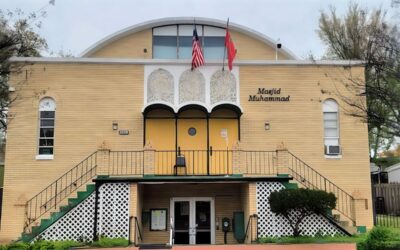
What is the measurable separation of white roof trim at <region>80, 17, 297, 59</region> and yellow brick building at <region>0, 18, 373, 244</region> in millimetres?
3502

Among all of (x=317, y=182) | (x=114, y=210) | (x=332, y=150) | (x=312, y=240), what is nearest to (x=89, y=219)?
(x=114, y=210)

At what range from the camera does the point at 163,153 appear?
20.0 metres

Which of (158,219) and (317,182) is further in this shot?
(317,182)

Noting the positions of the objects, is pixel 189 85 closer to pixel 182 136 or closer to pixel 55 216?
pixel 182 136

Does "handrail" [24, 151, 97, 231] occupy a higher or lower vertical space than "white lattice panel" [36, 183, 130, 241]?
higher

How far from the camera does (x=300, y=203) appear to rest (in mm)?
16312

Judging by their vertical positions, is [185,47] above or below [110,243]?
above

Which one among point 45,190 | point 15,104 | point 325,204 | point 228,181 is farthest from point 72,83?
point 325,204

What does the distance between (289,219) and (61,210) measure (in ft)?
25.9

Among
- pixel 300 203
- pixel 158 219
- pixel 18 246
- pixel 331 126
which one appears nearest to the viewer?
pixel 18 246

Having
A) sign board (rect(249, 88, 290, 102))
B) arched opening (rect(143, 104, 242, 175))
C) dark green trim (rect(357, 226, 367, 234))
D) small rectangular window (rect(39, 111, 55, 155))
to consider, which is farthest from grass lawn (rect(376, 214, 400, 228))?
small rectangular window (rect(39, 111, 55, 155))

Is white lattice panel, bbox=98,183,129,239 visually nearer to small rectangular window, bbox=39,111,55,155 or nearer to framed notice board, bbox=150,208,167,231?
framed notice board, bbox=150,208,167,231

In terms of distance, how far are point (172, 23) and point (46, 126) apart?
772cm

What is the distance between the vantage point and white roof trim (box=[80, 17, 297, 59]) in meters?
23.5
